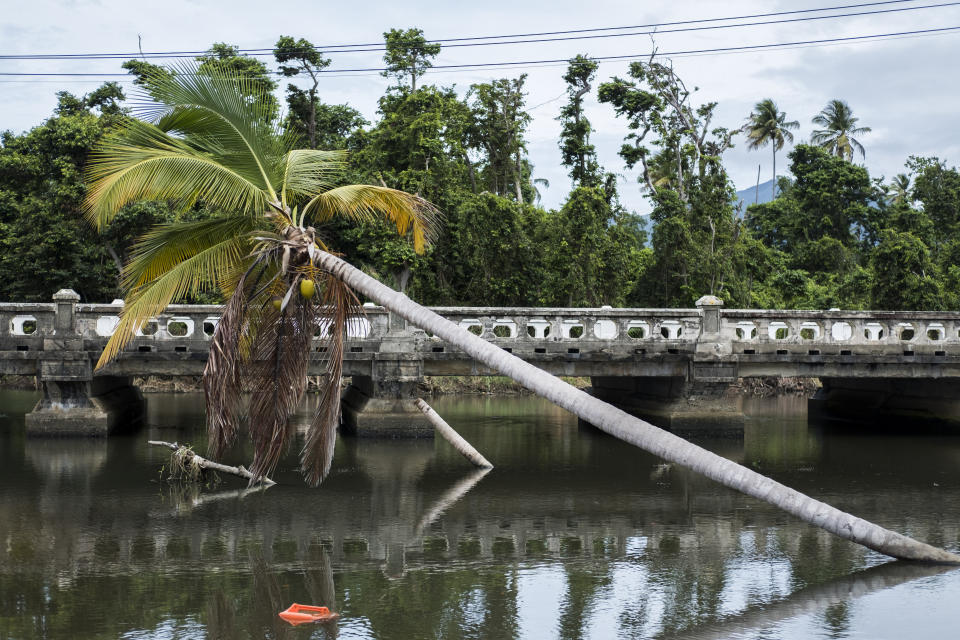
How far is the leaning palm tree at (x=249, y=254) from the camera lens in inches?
379

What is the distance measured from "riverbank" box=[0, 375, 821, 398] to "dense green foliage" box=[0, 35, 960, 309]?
3031 millimetres

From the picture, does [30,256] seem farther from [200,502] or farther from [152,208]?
[200,502]

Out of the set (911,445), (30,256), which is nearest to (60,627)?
(911,445)

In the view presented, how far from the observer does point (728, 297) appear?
30.1m

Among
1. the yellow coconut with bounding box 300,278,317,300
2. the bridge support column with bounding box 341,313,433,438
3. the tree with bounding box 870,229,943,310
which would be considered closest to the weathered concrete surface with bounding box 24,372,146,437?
the bridge support column with bounding box 341,313,433,438

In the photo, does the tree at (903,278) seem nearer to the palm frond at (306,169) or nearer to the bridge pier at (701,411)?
the bridge pier at (701,411)

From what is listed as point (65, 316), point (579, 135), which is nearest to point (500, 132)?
point (579, 135)

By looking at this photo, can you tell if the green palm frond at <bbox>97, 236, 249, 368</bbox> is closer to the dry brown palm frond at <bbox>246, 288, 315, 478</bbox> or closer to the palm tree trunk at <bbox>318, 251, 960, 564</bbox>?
the dry brown palm frond at <bbox>246, 288, 315, 478</bbox>

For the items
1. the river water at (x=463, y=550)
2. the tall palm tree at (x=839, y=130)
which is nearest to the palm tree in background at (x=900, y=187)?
the tall palm tree at (x=839, y=130)

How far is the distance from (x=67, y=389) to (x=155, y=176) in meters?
11.0

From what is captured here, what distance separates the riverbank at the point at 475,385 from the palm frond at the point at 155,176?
2146 centimetres

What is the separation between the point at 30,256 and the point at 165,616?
78.4 ft

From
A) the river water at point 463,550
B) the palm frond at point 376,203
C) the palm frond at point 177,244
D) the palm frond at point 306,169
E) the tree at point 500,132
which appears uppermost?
the tree at point 500,132

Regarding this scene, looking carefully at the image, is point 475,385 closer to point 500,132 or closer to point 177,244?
point 500,132
